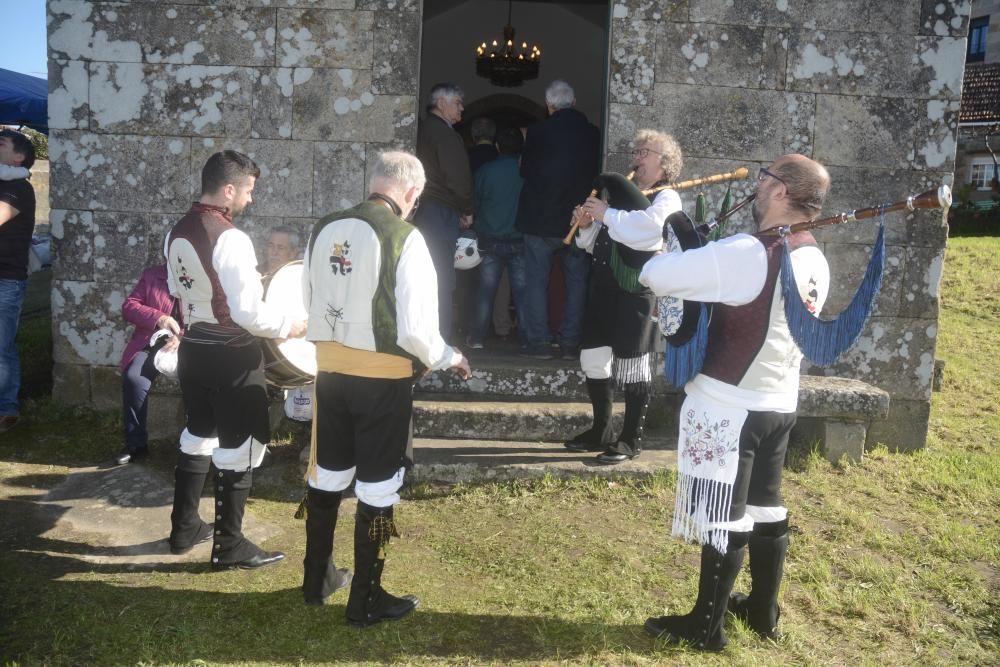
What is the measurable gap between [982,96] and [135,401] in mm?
22223

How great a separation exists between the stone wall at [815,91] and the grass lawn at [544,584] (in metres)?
1.42

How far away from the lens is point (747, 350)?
117 inches

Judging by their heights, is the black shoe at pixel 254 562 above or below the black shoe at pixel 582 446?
below

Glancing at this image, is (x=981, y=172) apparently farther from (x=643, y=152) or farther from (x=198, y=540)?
(x=198, y=540)

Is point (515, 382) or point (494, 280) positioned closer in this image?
point (515, 382)

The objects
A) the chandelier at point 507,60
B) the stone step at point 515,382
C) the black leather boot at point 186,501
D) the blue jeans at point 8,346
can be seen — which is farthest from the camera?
the chandelier at point 507,60

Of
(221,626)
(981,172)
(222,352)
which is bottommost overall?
(221,626)

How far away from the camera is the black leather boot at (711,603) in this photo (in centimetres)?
308

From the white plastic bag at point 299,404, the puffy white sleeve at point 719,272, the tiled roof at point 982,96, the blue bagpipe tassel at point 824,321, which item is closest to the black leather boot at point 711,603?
the blue bagpipe tassel at point 824,321

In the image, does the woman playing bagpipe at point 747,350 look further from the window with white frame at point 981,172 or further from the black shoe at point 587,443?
the window with white frame at point 981,172

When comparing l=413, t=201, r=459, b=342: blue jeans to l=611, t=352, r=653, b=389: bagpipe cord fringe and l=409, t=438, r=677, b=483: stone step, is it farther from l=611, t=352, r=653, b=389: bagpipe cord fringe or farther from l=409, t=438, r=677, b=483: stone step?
l=611, t=352, r=653, b=389: bagpipe cord fringe

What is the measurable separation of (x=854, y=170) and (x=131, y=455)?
15.3ft

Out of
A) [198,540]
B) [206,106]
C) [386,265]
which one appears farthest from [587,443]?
[206,106]

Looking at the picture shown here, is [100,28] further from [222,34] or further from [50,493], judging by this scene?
[50,493]
